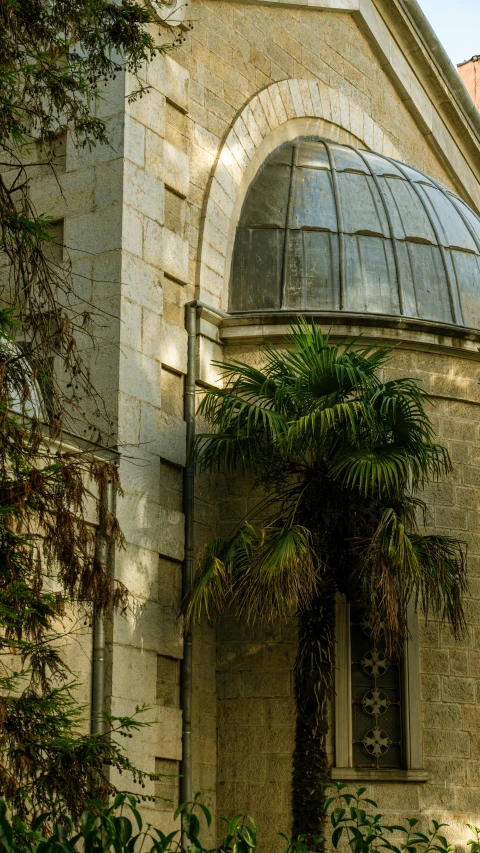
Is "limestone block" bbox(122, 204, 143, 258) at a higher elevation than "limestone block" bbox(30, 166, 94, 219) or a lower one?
lower

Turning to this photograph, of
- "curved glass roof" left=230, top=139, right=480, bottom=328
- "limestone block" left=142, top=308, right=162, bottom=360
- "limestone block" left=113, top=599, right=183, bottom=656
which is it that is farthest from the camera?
"curved glass roof" left=230, top=139, right=480, bottom=328

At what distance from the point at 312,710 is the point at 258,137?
7592 millimetres

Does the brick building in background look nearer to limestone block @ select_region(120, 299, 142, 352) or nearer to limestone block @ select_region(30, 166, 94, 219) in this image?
limestone block @ select_region(30, 166, 94, 219)

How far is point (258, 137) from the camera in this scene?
57.4 ft

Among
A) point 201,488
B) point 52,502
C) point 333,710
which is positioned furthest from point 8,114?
point 333,710

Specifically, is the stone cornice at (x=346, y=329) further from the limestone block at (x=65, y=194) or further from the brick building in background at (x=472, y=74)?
the brick building in background at (x=472, y=74)

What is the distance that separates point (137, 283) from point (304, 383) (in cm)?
223

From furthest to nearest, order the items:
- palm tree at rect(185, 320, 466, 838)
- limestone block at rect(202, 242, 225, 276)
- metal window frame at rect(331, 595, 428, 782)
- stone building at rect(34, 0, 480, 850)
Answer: limestone block at rect(202, 242, 225, 276), metal window frame at rect(331, 595, 428, 782), stone building at rect(34, 0, 480, 850), palm tree at rect(185, 320, 466, 838)

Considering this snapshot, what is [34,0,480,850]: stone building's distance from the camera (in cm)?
1435

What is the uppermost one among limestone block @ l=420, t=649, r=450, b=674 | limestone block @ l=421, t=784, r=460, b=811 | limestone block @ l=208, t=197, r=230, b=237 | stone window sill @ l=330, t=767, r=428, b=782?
limestone block @ l=208, t=197, r=230, b=237

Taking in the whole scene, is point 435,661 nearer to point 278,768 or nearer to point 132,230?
point 278,768

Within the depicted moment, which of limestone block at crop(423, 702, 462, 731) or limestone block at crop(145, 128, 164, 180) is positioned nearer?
limestone block at crop(423, 702, 462, 731)

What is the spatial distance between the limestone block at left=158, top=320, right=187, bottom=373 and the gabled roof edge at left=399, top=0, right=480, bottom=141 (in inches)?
332

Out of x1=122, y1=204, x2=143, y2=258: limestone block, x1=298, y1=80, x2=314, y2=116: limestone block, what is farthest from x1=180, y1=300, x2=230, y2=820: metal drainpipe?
x1=298, y1=80, x2=314, y2=116: limestone block
